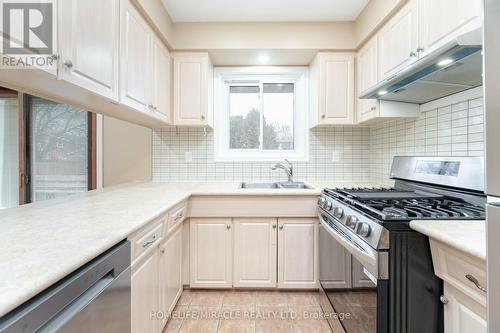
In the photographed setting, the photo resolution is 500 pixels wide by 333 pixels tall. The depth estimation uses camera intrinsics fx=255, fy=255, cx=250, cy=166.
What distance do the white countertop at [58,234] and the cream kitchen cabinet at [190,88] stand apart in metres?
1.01

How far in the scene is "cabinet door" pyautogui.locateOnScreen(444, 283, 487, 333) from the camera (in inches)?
32.0

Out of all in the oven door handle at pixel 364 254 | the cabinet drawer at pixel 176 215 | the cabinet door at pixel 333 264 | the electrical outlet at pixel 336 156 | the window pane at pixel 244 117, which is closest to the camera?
the oven door handle at pixel 364 254

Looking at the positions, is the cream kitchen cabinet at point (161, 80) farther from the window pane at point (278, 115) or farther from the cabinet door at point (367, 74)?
the cabinet door at point (367, 74)

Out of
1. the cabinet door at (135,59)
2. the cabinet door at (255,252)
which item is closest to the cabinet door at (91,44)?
the cabinet door at (135,59)

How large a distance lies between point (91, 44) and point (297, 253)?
195 cm

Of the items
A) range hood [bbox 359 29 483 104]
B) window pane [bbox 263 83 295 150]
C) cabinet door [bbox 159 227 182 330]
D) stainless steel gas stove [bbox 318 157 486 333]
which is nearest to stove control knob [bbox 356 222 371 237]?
stainless steel gas stove [bbox 318 157 486 333]

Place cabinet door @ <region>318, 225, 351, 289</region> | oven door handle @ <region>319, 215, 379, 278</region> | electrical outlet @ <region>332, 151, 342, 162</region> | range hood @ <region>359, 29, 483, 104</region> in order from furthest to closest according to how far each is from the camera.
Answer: electrical outlet @ <region>332, 151, 342, 162</region> < cabinet door @ <region>318, 225, 351, 289</region> < oven door handle @ <region>319, 215, 379, 278</region> < range hood @ <region>359, 29, 483, 104</region>

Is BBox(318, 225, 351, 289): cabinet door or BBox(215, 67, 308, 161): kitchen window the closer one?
BBox(318, 225, 351, 289): cabinet door

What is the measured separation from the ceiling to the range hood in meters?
0.96

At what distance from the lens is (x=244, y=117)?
9.37 feet

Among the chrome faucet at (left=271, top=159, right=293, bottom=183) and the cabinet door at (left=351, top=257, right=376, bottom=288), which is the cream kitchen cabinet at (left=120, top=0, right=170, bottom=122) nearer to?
the chrome faucet at (left=271, top=159, right=293, bottom=183)

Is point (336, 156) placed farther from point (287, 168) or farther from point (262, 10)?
point (262, 10)

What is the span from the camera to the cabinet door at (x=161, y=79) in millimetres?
2086

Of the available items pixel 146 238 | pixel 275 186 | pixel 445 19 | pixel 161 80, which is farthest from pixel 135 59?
pixel 445 19
